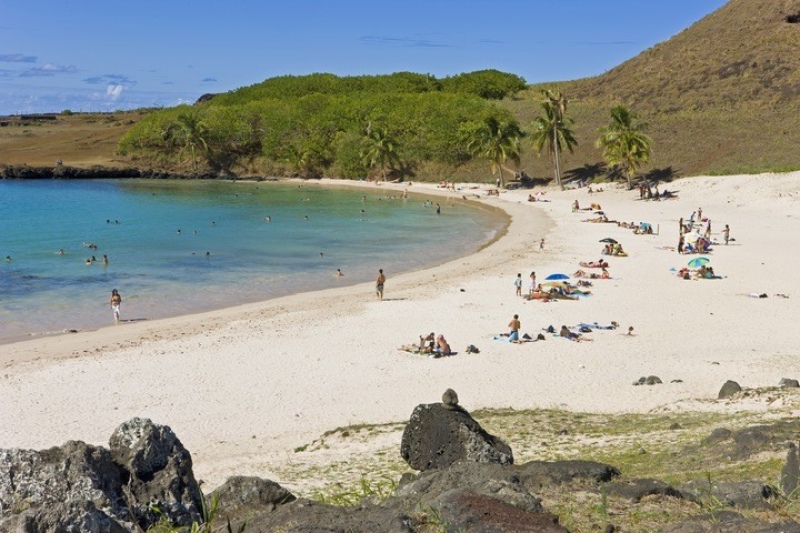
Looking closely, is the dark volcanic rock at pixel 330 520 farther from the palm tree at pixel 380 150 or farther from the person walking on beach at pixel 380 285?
the palm tree at pixel 380 150

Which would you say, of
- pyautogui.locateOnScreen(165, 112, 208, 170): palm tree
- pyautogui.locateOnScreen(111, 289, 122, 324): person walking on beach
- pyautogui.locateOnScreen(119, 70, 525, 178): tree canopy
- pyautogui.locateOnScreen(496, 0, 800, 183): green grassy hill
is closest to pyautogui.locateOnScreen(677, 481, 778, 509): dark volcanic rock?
pyautogui.locateOnScreen(111, 289, 122, 324): person walking on beach

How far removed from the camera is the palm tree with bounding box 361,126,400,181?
8538 centimetres

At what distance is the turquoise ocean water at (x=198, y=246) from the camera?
32.2 metres

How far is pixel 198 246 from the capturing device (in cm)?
4662

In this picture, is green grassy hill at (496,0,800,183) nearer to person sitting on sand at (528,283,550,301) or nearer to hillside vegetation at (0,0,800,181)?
hillside vegetation at (0,0,800,181)

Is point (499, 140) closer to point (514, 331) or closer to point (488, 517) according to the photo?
point (514, 331)

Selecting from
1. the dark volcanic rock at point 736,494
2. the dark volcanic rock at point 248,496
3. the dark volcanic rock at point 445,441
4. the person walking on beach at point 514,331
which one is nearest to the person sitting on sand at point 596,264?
the person walking on beach at point 514,331

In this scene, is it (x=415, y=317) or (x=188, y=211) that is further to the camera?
(x=188, y=211)

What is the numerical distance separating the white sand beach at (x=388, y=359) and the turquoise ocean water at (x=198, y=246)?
12.9 ft

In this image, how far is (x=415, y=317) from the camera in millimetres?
26938

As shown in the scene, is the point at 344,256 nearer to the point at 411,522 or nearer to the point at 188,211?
the point at 188,211

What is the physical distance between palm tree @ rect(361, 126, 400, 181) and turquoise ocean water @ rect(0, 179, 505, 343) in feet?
23.3

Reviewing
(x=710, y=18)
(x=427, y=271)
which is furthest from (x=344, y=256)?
(x=710, y=18)

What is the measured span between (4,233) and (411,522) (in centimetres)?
5330
